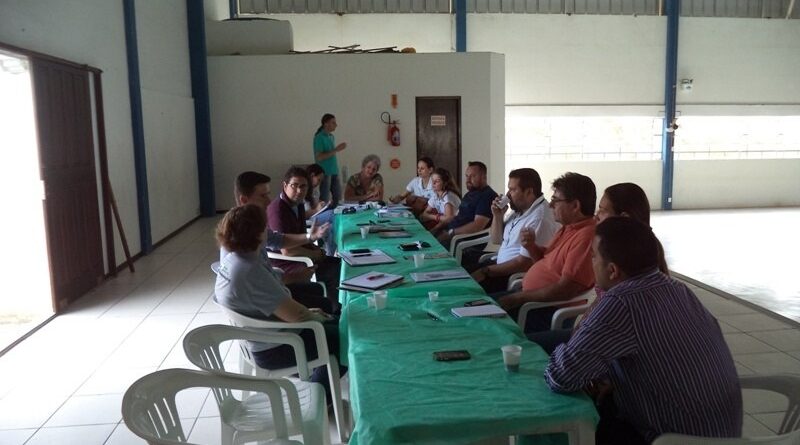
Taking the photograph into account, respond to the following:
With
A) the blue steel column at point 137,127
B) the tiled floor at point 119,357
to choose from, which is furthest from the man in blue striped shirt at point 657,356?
the blue steel column at point 137,127

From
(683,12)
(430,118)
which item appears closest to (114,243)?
(430,118)

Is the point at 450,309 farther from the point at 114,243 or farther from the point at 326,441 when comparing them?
the point at 114,243

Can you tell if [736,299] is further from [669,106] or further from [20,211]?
[669,106]

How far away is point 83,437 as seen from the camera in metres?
2.81

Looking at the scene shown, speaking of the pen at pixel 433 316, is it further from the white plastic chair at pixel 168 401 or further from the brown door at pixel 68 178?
the brown door at pixel 68 178

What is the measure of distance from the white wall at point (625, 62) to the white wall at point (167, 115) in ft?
8.52

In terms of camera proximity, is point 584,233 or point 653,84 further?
point 653,84

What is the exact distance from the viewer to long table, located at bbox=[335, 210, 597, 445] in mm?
1507

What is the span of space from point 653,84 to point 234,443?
11003 mm

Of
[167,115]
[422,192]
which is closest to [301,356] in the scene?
[422,192]

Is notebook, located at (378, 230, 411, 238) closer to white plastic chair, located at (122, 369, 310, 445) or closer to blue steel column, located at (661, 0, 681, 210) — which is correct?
white plastic chair, located at (122, 369, 310, 445)

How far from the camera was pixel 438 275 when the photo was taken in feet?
9.58

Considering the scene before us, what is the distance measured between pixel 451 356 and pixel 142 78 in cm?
645

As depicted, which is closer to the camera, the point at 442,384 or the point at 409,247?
the point at 442,384
